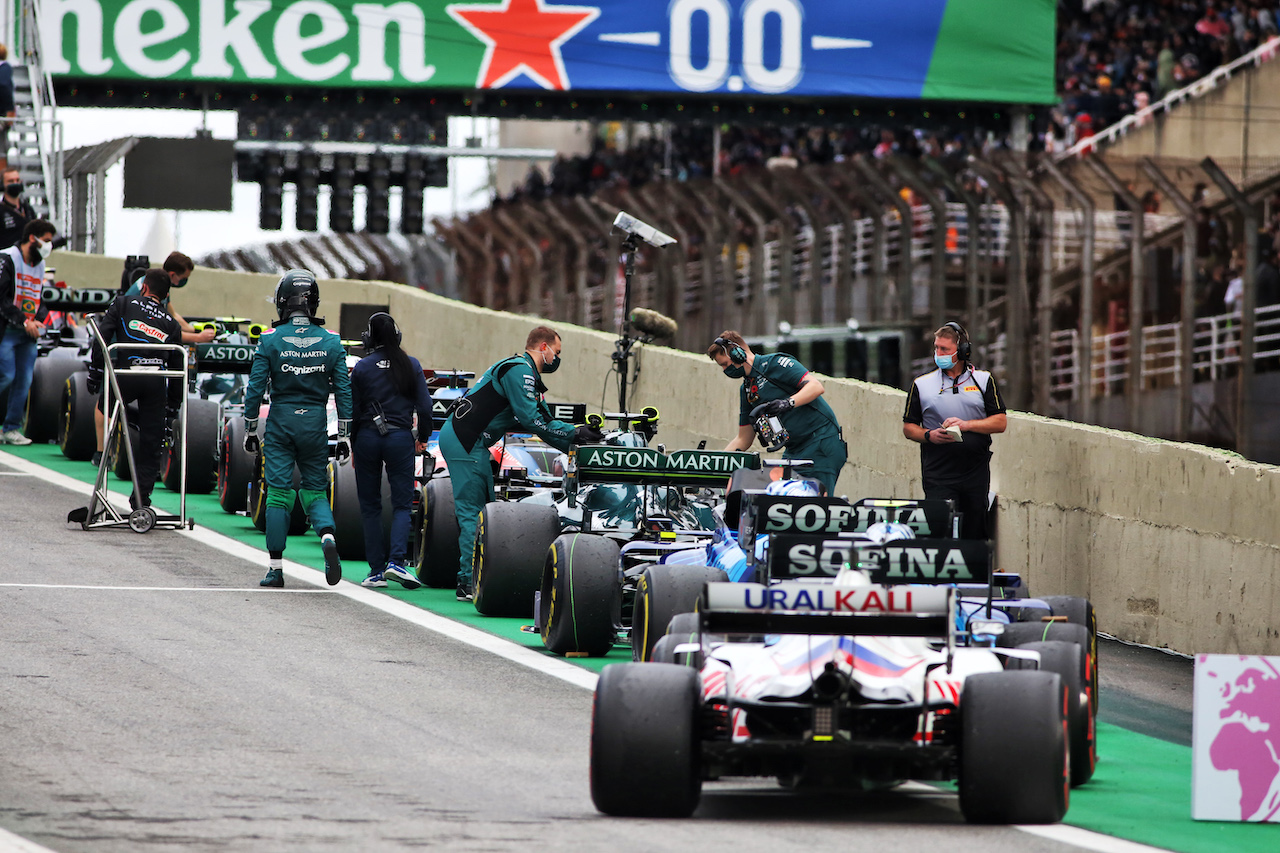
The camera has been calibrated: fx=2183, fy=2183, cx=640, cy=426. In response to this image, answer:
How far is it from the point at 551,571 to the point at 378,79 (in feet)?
76.2

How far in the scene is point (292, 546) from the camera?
1407 centimetres

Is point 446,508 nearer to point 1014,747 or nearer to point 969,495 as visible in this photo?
point 969,495

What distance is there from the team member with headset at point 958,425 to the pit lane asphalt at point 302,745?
297 cm

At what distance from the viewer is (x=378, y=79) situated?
106ft

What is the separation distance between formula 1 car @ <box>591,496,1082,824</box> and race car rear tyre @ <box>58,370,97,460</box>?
10.7 metres

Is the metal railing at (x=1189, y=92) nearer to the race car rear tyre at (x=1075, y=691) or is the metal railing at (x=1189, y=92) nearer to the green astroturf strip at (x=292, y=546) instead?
the green astroturf strip at (x=292, y=546)

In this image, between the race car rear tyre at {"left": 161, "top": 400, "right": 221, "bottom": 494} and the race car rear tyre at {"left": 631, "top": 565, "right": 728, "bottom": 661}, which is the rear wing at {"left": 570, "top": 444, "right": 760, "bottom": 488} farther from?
the race car rear tyre at {"left": 161, "top": 400, "right": 221, "bottom": 494}

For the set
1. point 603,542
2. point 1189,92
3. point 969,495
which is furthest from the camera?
point 1189,92

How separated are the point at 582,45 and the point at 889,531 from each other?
992 inches

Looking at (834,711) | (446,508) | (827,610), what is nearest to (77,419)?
(446,508)

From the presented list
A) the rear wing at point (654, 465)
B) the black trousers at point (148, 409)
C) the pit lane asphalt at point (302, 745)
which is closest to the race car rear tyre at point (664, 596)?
the pit lane asphalt at point (302, 745)

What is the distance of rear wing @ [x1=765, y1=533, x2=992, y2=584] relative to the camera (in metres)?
7.58

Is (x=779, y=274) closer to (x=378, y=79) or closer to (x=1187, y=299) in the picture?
(x=1187, y=299)

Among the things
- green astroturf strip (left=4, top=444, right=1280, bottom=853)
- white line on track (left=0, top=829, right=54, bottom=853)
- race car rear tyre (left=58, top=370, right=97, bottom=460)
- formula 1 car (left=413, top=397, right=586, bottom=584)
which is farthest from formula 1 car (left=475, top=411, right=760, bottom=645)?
race car rear tyre (left=58, top=370, right=97, bottom=460)
